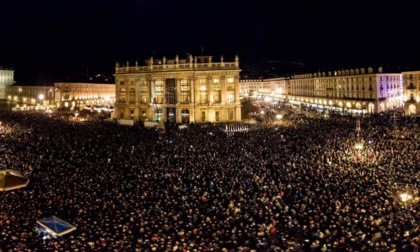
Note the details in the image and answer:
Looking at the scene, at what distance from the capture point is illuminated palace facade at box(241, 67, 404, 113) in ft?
268

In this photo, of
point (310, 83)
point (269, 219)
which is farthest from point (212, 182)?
point (310, 83)

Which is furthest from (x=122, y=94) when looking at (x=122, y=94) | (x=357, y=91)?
(x=357, y=91)

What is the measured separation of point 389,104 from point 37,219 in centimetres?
8405

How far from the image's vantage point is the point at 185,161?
32.2 metres

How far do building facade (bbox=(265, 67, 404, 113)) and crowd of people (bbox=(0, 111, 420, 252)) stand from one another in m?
45.0

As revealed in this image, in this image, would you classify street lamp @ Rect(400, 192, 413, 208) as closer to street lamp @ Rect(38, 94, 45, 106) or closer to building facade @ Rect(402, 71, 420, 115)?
building facade @ Rect(402, 71, 420, 115)

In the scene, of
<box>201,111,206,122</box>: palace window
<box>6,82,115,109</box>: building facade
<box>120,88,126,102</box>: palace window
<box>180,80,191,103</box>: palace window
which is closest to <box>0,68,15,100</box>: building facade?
<box>6,82,115,109</box>: building facade

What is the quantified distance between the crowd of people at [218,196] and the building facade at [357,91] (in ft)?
148

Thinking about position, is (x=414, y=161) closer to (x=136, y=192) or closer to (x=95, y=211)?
(x=136, y=192)

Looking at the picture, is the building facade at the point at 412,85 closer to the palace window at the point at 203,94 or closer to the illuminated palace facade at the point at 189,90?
the illuminated palace facade at the point at 189,90

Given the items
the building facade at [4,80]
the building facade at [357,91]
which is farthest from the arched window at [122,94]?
the building facade at [4,80]

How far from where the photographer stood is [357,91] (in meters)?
87.4

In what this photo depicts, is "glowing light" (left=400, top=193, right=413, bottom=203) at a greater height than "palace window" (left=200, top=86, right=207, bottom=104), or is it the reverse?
"palace window" (left=200, top=86, right=207, bottom=104)

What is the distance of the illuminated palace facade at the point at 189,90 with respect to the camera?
70.9m
